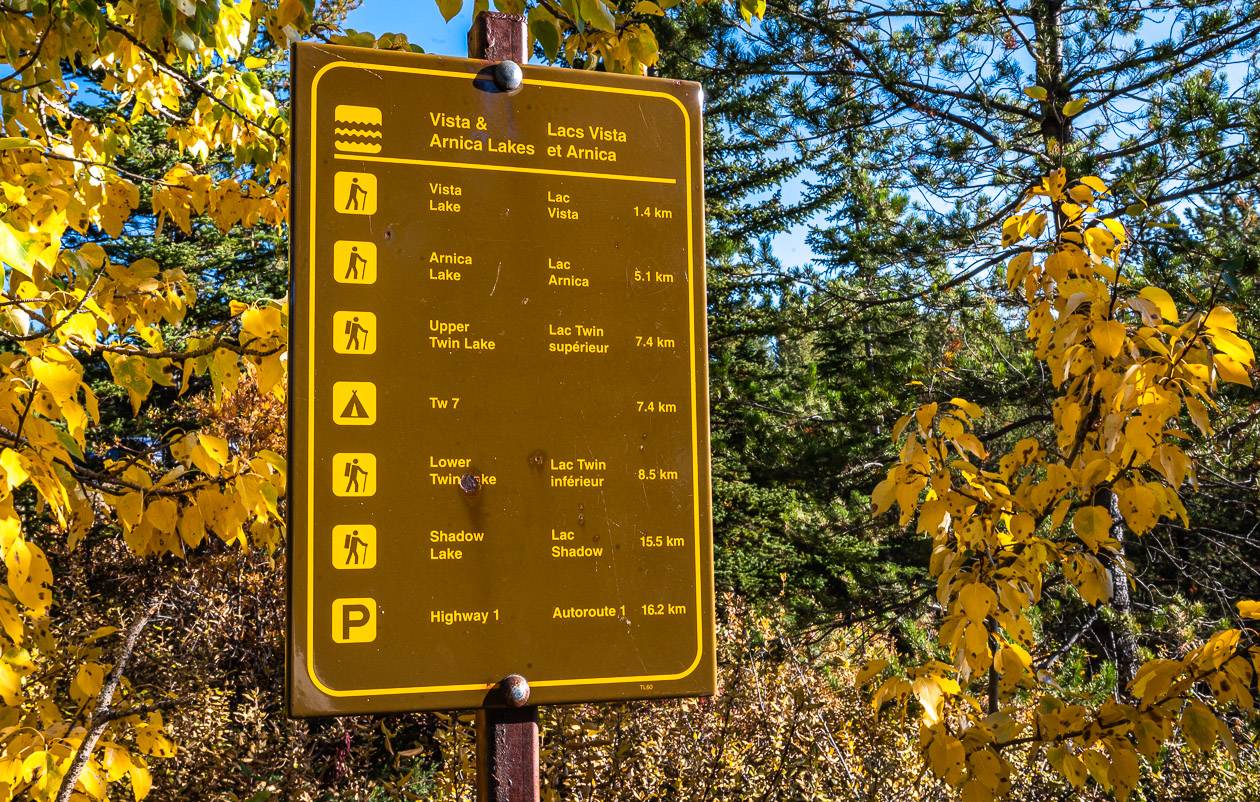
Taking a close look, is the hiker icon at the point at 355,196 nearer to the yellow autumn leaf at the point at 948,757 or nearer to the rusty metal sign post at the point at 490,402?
the rusty metal sign post at the point at 490,402

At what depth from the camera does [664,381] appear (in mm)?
1623

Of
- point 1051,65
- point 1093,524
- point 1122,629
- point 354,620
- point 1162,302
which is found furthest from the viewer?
point 1051,65

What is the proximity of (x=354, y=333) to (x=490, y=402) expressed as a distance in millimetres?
232

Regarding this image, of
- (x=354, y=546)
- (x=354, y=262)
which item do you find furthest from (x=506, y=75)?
(x=354, y=546)

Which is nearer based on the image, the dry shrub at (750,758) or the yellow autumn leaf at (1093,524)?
the yellow autumn leaf at (1093,524)

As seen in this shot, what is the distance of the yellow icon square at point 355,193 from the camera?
4.99 feet

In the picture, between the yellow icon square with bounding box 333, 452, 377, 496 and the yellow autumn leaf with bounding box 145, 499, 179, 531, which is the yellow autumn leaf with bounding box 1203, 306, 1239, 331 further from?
the yellow autumn leaf with bounding box 145, 499, 179, 531

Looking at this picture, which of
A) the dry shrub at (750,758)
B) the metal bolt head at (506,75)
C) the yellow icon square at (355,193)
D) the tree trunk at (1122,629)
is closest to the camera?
the yellow icon square at (355,193)

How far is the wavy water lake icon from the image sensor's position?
5.07 ft

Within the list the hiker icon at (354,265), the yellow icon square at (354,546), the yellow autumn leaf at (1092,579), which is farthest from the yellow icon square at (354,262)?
the yellow autumn leaf at (1092,579)

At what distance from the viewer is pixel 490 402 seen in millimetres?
1521

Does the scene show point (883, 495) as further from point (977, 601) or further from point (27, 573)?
point (27, 573)

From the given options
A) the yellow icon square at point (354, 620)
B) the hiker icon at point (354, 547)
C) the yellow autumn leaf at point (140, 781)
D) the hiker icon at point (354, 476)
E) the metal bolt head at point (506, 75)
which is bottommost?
the yellow autumn leaf at point (140, 781)

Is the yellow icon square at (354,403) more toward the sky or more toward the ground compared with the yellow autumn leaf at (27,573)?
more toward the sky
